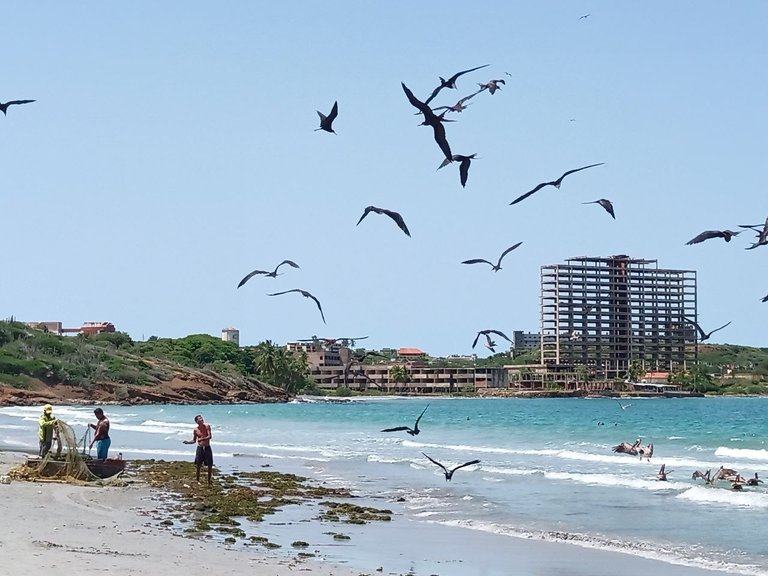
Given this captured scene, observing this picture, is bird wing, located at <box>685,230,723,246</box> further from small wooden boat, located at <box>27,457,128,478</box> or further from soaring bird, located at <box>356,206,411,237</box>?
small wooden boat, located at <box>27,457,128,478</box>

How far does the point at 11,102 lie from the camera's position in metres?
13.1

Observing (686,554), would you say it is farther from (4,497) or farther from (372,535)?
(4,497)

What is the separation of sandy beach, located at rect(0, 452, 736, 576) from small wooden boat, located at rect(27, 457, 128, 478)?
2533 millimetres

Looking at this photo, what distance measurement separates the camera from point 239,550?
580 inches

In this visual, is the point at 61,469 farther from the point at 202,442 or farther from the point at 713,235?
the point at 713,235

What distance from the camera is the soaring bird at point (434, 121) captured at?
415 inches

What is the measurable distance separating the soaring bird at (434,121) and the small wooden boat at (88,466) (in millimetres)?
13813

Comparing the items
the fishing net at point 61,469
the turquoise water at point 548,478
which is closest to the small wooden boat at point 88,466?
the fishing net at point 61,469

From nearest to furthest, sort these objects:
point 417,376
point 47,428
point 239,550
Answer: point 239,550 < point 47,428 < point 417,376

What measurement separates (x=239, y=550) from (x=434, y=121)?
21.6 ft

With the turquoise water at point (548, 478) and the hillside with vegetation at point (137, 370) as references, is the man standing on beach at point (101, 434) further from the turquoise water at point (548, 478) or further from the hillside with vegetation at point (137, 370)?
the hillside with vegetation at point (137, 370)

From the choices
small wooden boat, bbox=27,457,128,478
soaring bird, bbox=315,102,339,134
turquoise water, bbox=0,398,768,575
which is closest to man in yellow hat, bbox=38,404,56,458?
small wooden boat, bbox=27,457,128,478

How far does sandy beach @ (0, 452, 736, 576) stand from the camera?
12.7 m

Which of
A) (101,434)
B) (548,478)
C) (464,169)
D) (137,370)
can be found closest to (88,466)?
(101,434)
